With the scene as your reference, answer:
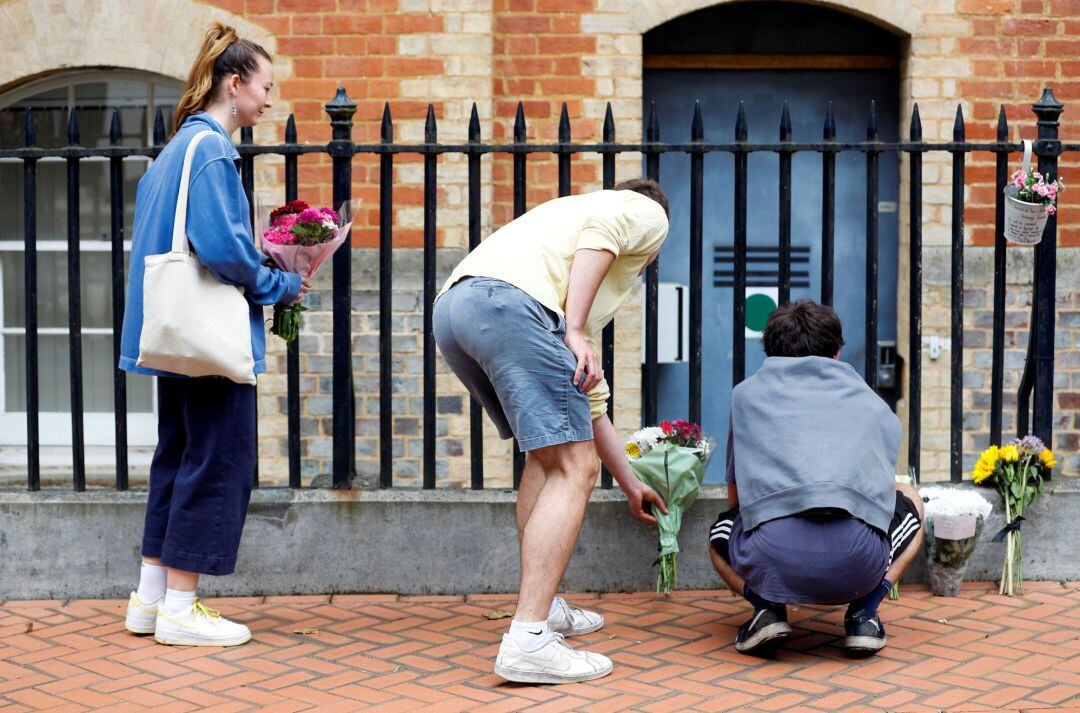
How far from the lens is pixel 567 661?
12.7ft

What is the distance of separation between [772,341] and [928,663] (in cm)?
107

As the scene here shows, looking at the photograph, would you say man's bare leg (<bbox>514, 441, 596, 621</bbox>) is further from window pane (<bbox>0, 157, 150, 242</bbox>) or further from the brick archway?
window pane (<bbox>0, 157, 150, 242</bbox>)

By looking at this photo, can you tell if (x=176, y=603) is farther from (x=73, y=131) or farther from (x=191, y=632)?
(x=73, y=131)

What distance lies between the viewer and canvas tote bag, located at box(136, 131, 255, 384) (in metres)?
3.97

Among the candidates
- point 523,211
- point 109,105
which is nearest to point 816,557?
point 523,211

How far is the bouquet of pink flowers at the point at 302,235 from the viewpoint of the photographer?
13.9 ft

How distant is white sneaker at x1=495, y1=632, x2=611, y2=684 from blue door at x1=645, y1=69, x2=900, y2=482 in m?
3.16

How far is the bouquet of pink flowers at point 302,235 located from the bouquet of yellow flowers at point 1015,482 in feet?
8.17

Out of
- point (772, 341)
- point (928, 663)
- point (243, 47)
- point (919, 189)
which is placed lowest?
point (928, 663)

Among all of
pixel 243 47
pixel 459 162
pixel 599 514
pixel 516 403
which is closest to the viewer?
pixel 516 403

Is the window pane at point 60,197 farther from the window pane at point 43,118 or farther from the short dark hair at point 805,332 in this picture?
the short dark hair at point 805,332

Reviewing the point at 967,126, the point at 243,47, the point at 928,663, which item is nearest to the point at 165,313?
the point at 243,47

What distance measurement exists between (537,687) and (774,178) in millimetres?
3779

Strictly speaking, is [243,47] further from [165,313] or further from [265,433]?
[265,433]
